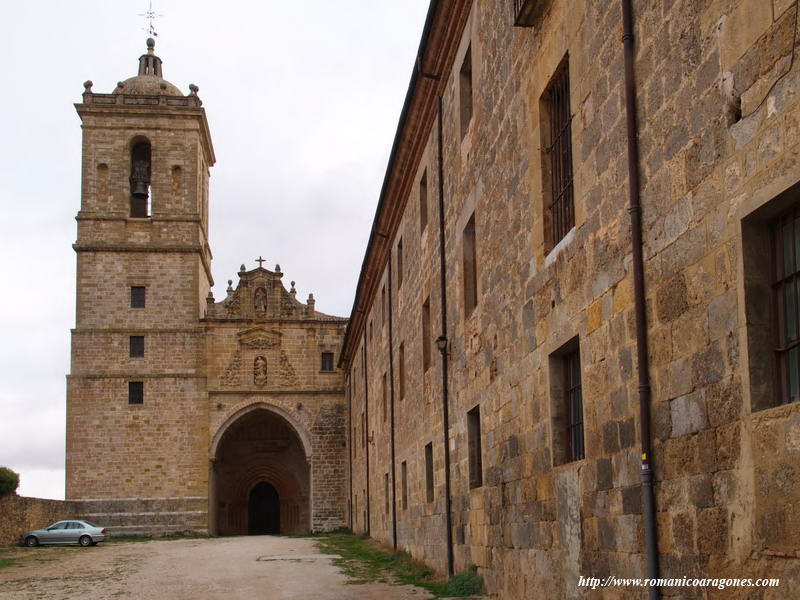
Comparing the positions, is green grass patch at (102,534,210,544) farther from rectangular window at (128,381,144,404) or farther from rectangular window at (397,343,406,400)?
rectangular window at (397,343,406,400)

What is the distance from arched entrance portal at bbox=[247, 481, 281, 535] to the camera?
45.7m

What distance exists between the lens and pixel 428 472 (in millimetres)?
15914

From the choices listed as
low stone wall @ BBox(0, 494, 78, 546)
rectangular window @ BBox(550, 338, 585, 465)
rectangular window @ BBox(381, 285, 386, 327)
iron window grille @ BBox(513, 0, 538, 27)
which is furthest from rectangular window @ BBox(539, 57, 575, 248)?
low stone wall @ BBox(0, 494, 78, 546)

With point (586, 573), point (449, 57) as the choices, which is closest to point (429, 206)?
point (449, 57)

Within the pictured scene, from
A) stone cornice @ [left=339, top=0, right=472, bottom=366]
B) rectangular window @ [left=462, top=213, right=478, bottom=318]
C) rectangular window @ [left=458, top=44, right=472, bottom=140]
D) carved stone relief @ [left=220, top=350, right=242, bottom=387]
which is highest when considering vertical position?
stone cornice @ [left=339, top=0, right=472, bottom=366]

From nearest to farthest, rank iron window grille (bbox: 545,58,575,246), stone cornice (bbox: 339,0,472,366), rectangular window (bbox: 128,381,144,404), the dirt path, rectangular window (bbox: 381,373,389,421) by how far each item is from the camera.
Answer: iron window grille (bbox: 545,58,575,246), stone cornice (bbox: 339,0,472,366), the dirt path, rectangular window (bbox: 381,373,389,421), rectangular window (bbox: 128,381,144,404)

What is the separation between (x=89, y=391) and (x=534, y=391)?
32.2 meters

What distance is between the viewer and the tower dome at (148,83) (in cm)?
4141

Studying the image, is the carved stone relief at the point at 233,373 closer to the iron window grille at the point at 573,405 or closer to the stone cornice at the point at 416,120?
the stone cornice at the point at 416,120

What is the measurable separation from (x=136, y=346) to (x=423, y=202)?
81.2 feet

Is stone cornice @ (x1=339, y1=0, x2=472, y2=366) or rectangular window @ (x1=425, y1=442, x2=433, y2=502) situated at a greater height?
stone cornice @ (x1=339, y1=0, x2=472, y2=366)

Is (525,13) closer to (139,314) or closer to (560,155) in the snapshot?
(560,155)

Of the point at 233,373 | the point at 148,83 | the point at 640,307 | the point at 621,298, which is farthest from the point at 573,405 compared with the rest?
the point at 148,83

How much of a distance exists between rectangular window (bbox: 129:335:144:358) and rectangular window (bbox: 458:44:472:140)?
28.8 meters
